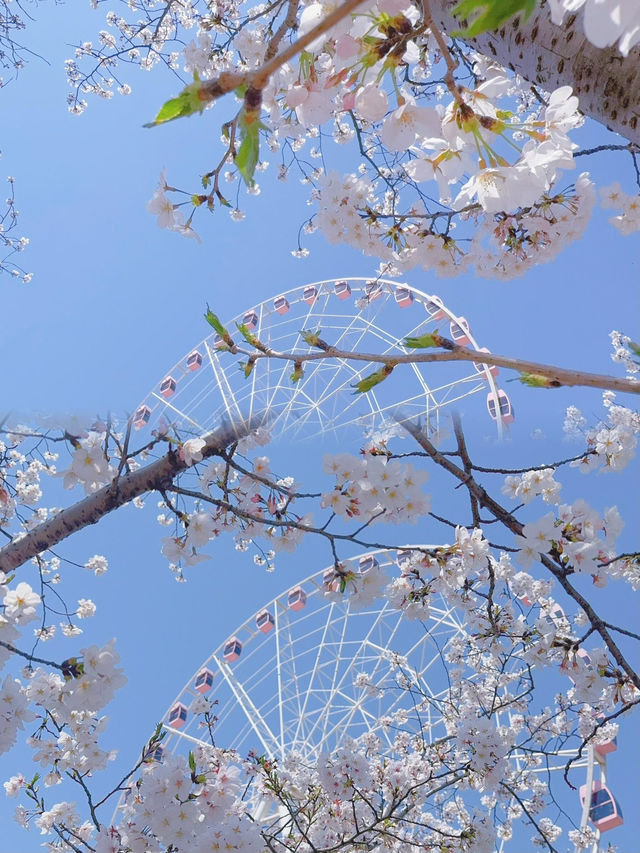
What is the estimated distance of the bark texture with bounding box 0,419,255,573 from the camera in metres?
2.37

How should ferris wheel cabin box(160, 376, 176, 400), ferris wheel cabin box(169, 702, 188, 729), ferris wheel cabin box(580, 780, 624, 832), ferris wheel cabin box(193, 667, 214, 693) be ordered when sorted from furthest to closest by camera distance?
ferris wheel cabin box(160, 376, 176, 400) < ferris wheel cabin box(169, 702, 188, 729) < ferris wheel cabin box(193, 667, 214, 693) < ferris wheel cabin box(580, 780, 624, 832)

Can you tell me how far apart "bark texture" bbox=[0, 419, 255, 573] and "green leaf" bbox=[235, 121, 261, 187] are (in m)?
1.96

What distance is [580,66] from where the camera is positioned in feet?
3.45

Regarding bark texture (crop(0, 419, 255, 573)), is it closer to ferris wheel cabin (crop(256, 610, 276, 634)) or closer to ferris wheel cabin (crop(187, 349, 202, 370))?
ferris wheel cabin (crop(256, 610, 276, 634))

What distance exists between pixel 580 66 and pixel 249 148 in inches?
34.0

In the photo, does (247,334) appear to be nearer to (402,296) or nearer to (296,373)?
(296,373)

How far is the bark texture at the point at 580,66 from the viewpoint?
0.98 metres

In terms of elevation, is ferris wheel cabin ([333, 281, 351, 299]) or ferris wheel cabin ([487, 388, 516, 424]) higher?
ferris wheel cabin ([333, 281, 351, 299])

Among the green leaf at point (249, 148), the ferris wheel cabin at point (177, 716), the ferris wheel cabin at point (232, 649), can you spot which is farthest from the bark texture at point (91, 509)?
the ferris wheel cabin at point (177, 716)

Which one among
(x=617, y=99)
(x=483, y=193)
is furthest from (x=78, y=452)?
(x=617, y=99)

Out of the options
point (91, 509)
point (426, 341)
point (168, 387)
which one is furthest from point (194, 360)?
point (426, 341)

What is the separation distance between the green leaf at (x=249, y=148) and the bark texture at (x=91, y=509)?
6.43 ft

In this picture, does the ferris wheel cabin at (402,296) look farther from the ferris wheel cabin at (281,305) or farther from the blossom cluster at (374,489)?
the blossom cluster at (374,489)

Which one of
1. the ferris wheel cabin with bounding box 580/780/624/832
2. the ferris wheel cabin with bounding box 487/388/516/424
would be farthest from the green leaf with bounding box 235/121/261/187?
the ferris wheel cabin with bounding box 580/780/624/832
